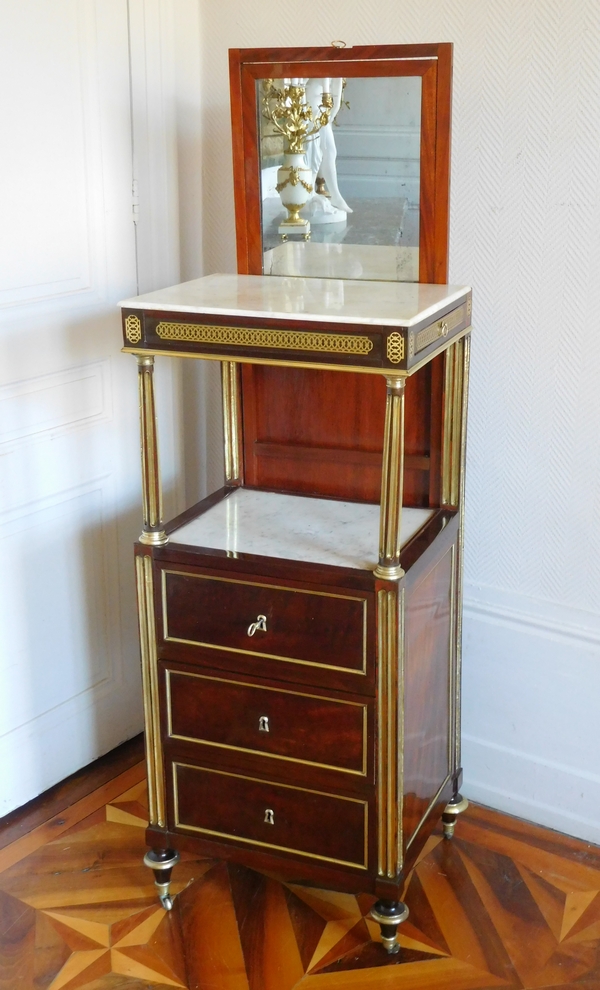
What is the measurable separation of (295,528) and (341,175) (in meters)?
0.65

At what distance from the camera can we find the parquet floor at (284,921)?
5.82 ft

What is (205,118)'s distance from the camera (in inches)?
88.3

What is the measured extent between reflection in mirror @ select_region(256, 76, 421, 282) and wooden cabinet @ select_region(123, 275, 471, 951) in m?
0.08

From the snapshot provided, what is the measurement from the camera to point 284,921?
6.22 ft

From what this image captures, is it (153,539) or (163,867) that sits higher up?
(153,539)

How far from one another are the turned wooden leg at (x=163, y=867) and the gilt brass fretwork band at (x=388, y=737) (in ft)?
1.40

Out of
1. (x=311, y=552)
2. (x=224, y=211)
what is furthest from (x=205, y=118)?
(x=311, y=552)

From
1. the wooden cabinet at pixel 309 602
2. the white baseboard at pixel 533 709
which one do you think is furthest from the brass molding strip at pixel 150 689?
the white baseboard at pixel 533 709

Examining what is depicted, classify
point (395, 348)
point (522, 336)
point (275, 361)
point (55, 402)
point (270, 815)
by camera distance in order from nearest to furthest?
1. point (395, 348)
2. point (275, 361)
3. point (270, 815)
4. point (522, 336)
5. point (55, 402)

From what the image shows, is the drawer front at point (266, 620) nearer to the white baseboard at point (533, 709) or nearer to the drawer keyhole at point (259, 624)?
the drawer keyhole at point (259, 624)

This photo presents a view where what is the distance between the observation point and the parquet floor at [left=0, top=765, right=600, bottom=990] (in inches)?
69.8

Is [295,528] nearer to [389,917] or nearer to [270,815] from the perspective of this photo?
[270,815]

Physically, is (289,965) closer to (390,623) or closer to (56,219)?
(390,623)

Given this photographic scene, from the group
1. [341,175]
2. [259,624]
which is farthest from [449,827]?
[341,175]
